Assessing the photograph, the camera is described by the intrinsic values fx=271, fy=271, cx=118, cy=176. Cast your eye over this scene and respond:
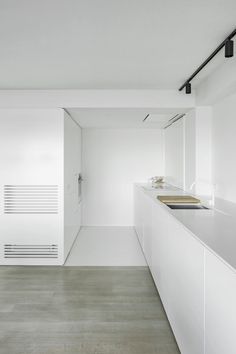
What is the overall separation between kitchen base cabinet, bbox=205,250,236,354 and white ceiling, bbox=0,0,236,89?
1575mm

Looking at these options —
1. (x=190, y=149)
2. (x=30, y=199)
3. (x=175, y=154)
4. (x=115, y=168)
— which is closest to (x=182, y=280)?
(x=190, y=149)

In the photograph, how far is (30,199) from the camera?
12.3 ft

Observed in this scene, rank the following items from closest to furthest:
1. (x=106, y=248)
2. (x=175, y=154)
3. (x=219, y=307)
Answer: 1. (x=219, y=307)
2. (x=106, y=248)
3. (x=175, y=154)

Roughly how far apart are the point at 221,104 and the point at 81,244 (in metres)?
3.08

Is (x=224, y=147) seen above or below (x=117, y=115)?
below

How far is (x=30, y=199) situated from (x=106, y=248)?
150 cm

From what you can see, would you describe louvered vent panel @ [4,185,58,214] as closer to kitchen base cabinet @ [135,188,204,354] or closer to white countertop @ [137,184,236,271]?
kitchen base cabinet @ [135,188,204,354]

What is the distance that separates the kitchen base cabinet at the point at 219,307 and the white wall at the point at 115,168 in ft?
15.3

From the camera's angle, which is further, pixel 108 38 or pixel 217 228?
pixel 108 38

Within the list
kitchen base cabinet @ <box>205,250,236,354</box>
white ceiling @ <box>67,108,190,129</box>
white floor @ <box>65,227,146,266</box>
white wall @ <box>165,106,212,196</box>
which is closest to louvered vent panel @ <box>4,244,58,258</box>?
white floor @ <box>65,227,146,266</box>

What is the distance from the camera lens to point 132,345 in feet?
6.72

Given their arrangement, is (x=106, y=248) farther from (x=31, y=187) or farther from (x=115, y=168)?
(x=115, y=168)

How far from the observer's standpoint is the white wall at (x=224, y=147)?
2942 millimetres

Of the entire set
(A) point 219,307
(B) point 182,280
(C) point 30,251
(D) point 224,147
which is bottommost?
(C) point 30,251
